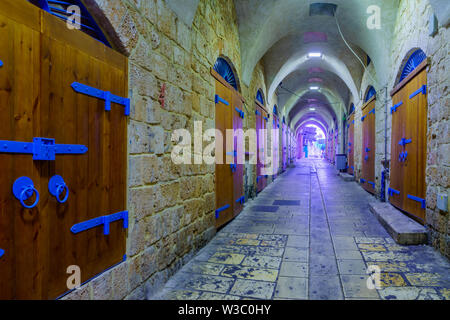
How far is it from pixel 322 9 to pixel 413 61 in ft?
7.88

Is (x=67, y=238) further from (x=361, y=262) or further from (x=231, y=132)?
(x=231, y=132)

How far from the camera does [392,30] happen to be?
5.03 m

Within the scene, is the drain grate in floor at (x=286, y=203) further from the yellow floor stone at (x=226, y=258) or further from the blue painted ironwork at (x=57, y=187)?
the blue painted ironwork at (x=57, y=187)

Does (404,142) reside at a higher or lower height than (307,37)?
lower

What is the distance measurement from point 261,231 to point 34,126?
11.1ft

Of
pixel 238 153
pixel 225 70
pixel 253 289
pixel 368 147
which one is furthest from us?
pixel 368 147

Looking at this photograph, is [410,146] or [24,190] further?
[410,146]

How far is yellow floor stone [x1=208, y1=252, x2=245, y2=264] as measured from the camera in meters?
3.03

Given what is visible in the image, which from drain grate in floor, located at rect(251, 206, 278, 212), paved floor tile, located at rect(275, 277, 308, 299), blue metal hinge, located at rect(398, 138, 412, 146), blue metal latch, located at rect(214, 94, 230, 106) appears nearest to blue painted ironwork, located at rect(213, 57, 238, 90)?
blue metal latch, located at rect(214, 94, 230, 106)

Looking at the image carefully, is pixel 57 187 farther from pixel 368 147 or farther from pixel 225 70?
pixel 368 147

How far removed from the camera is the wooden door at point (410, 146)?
12.2ft

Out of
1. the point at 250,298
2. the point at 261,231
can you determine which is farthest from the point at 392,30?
the point at 250,298

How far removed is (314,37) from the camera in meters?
7.60

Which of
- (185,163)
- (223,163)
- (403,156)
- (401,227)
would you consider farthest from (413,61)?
(185,163)
